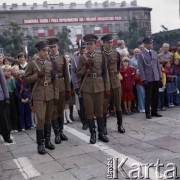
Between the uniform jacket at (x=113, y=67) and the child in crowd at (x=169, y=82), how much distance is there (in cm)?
307

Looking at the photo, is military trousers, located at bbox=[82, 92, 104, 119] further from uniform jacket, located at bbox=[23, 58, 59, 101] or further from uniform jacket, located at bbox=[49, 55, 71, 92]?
uniform jacket, located at bbox=[23, 58, 59, 101]

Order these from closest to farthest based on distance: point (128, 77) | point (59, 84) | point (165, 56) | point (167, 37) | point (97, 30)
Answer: point (59, 84), point (128, 77), point (165, 56), point (167, 37), point (97, 30)

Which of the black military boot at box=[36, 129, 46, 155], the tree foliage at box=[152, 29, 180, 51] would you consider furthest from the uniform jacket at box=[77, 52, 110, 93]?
the tree foliage at box=[152, 29, 180, 51]

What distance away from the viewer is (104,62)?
625 centimetres

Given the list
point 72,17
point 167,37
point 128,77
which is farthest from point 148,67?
point 72,17

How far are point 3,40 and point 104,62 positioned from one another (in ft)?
156

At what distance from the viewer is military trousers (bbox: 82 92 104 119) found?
20.4 feet

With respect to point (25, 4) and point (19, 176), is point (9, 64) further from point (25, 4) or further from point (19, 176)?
point (25, 4)

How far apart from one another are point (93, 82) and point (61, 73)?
720 millimetres

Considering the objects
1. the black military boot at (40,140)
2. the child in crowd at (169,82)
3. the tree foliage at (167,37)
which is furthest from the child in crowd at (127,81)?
the tree foliage at (167,37)

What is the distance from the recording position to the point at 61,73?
257 inches

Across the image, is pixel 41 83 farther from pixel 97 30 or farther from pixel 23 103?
pixel 97 30

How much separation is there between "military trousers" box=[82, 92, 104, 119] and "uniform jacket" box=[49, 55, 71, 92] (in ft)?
1.48

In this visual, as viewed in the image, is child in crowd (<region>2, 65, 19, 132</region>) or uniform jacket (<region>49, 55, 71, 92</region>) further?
child in crowd (<region>2, 65, 19, 132</region>)
